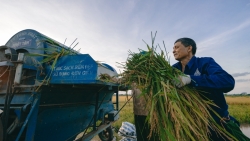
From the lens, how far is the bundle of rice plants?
152 cm

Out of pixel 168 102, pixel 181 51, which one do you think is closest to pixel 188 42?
pixel 181 51

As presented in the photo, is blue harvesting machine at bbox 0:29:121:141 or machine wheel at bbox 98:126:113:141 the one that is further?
machine wheel at bbox 98:126:113:141

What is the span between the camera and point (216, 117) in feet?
5.81

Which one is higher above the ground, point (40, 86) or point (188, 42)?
point (188, 42)

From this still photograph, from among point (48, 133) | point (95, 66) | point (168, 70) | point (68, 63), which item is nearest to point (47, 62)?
point (68, 63)

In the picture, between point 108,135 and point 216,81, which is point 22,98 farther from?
point 108,135

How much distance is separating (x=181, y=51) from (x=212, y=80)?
2.56 feet

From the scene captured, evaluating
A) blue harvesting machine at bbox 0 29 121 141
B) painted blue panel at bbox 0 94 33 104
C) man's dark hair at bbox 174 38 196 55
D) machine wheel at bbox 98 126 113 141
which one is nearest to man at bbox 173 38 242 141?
man's dark hair at bbox 174 38 196 55

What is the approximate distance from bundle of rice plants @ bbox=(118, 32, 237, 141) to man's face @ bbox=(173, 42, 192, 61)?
1.36ft

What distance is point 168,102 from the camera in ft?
5.30

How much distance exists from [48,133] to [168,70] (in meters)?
2.66

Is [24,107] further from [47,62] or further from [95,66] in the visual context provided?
[95,66]

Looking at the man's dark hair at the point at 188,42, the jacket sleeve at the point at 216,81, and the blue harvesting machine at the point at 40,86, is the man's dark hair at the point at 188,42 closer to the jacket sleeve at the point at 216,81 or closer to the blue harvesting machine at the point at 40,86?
the jacket sleeve at the point at 216,81

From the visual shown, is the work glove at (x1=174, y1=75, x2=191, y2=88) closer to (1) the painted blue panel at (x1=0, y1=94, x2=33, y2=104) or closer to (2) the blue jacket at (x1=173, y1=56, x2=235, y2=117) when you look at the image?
(2) the blue jacket at (x1=173, y1=56, x2=235, y2=117)
